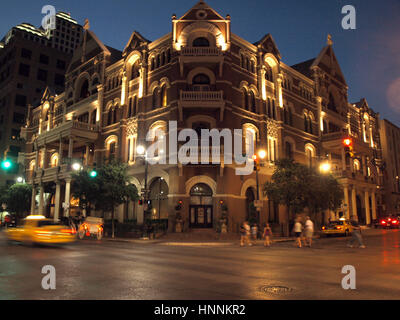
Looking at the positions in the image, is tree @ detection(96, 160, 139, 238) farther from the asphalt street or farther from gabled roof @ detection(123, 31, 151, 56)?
the asphalt street

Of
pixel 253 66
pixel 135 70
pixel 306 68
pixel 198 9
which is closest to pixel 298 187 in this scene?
pixel 253 66

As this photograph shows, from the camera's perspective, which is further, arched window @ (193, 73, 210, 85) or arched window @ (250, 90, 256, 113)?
arched window @ (250, 90, 256, 113)

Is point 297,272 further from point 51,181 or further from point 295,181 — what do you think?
point 51,181

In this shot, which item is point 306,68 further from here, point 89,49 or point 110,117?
point 89,49

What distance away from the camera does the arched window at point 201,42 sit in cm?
3194

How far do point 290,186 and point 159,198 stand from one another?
1186 centimetres

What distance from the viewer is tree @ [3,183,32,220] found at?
1795 inches

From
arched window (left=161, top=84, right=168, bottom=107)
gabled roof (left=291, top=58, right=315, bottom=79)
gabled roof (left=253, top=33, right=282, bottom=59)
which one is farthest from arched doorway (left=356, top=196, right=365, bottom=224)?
arched window (left=161, top=84, right=168, bottom=107)

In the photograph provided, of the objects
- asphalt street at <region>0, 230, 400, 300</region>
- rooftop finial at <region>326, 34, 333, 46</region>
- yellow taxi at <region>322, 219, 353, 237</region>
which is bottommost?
asphalt street at <region>0, 230, 400, 300</region>

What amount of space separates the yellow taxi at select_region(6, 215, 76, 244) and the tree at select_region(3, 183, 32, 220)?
30003 millimetres

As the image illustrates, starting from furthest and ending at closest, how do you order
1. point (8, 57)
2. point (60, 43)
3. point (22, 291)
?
point (60, 43), point (8, 57), point (22, 291)
